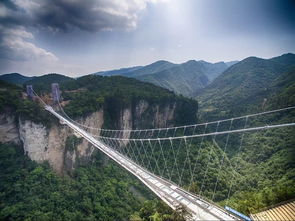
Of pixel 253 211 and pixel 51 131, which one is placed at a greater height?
pixel 51 131

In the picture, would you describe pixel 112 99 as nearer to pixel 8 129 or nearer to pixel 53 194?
pixel 8 129

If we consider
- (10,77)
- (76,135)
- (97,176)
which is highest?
(10,77)

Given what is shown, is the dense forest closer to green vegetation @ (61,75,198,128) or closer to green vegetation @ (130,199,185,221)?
green vegetation @ (130,199,185,221)

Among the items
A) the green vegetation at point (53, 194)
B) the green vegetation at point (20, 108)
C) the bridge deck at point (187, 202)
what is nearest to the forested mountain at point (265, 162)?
the bridge deck at point (187, 202)

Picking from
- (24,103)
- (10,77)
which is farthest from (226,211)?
(10,77)

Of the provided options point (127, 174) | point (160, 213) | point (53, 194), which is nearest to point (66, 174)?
point (53, 194)

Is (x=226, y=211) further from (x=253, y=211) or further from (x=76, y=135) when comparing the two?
(x=76, y=135)
